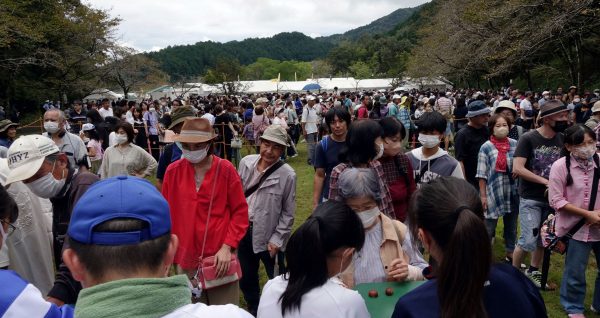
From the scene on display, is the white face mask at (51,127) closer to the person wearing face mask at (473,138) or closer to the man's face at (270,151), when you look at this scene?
the man's face at (270,151)


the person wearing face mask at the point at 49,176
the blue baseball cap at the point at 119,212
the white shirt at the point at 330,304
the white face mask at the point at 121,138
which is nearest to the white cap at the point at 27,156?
the person wearing face mask at the point at 49,176

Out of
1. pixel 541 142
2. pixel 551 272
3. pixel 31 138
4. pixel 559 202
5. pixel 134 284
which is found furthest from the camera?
pixel 551 272

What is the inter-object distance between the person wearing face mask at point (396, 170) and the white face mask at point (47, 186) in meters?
2.44

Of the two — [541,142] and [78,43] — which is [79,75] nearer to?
[78,43]

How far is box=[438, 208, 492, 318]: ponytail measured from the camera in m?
1.49

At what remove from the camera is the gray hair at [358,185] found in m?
2.66

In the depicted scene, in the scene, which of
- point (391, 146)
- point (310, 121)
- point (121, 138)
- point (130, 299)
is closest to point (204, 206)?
point (391, 146)

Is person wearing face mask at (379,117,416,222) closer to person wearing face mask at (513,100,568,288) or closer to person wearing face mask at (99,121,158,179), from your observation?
person wearing face mask at (513,100,568,288)

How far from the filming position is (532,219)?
438 cm

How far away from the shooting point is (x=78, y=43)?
2905cm

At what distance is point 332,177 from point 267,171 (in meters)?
0.72

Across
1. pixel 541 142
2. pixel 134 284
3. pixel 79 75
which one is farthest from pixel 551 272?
pixel 79 75

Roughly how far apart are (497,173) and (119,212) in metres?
4.38

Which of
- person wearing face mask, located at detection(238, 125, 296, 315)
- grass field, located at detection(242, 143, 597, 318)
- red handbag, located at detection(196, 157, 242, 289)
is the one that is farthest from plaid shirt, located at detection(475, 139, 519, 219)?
red handbag, located at detection(196, 157, 242, 289)
